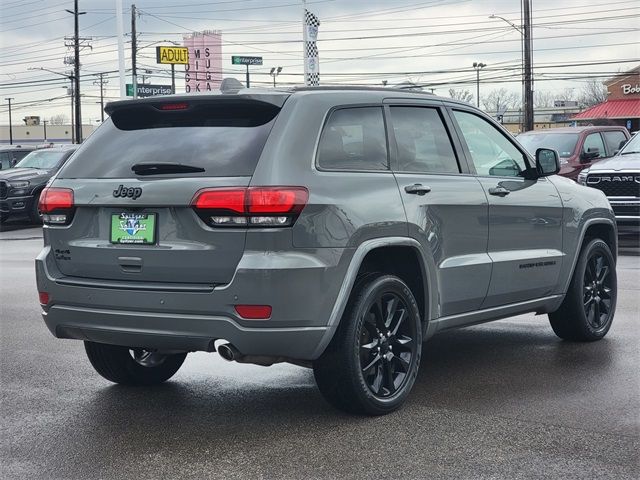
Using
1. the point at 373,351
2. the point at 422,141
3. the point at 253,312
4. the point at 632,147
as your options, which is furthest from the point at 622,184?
the point at 253,312

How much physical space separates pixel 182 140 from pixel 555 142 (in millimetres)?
14978

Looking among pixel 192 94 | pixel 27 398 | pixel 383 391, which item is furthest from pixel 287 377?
pixel 192 94

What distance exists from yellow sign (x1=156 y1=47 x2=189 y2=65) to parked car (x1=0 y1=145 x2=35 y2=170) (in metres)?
47.8

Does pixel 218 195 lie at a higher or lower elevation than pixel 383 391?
higher

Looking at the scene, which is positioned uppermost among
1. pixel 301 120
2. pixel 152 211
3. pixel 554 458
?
pixel 301 120

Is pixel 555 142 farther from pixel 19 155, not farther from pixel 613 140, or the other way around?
pixel 19 155

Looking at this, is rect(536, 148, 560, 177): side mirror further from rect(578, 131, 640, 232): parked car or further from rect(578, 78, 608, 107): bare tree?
rect(578, 78, 608, 107): bare tree

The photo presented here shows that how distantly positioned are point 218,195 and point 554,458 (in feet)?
6.90

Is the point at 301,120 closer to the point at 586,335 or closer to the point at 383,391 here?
the point at 383,391

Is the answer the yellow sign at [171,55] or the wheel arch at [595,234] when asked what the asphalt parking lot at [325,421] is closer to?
the wheel arch at [595,234]

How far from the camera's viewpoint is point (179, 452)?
4801mm

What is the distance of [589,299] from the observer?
749 centimetres

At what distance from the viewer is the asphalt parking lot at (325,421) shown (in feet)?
15.0

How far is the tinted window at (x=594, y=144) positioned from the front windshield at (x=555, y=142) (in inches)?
9.5
